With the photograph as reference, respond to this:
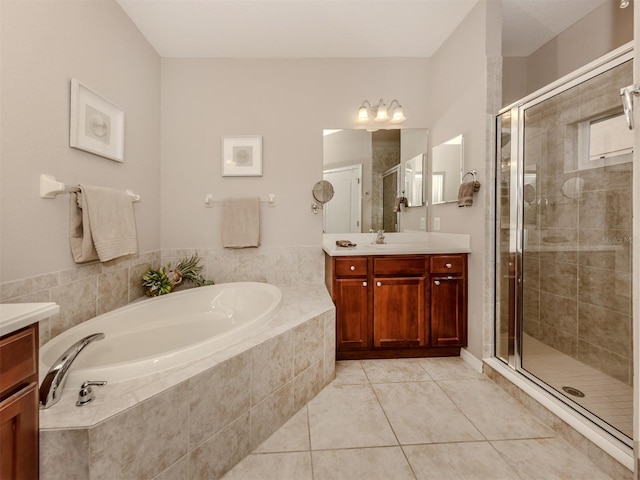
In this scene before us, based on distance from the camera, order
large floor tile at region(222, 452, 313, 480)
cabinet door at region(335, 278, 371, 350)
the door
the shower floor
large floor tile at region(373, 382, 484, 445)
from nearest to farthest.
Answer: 1. large floor tile at region(222, 452, 313, 480)
2. the shower floor
3. large floor tile at region(373, 382, 484, 445)
4. cabinet door at region(335, 278, 371, 350)
5. the door

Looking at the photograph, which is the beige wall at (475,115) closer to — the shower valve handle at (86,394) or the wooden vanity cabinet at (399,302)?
the wooden vanity cabinet at (399,302)

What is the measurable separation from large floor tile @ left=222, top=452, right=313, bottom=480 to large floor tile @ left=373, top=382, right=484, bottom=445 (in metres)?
0.49

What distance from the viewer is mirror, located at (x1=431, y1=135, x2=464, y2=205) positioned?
7.48ft

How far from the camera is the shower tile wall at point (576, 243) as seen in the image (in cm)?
162

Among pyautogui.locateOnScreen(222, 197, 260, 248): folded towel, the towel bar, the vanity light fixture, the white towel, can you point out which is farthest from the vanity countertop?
the towel bar

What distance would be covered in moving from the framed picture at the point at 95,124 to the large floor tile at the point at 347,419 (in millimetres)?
2002

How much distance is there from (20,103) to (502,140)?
8.67 feet

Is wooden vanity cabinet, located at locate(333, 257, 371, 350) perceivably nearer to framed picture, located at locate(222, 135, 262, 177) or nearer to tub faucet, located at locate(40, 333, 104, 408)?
framed picture, located at locate(222, 135, 262, 177)

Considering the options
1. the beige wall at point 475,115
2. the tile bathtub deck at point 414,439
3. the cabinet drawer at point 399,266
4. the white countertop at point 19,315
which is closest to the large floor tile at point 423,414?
the tile bathtub deck at point 414,439

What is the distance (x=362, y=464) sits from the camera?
4.16 feet

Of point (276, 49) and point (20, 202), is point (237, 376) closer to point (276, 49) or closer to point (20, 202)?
point (20, 202)

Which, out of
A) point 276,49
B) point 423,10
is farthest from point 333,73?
point 423,10

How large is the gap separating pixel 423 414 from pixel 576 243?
149 centimetres

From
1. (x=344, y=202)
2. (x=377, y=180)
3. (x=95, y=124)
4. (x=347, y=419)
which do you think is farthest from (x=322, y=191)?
(x=347, y=419)
